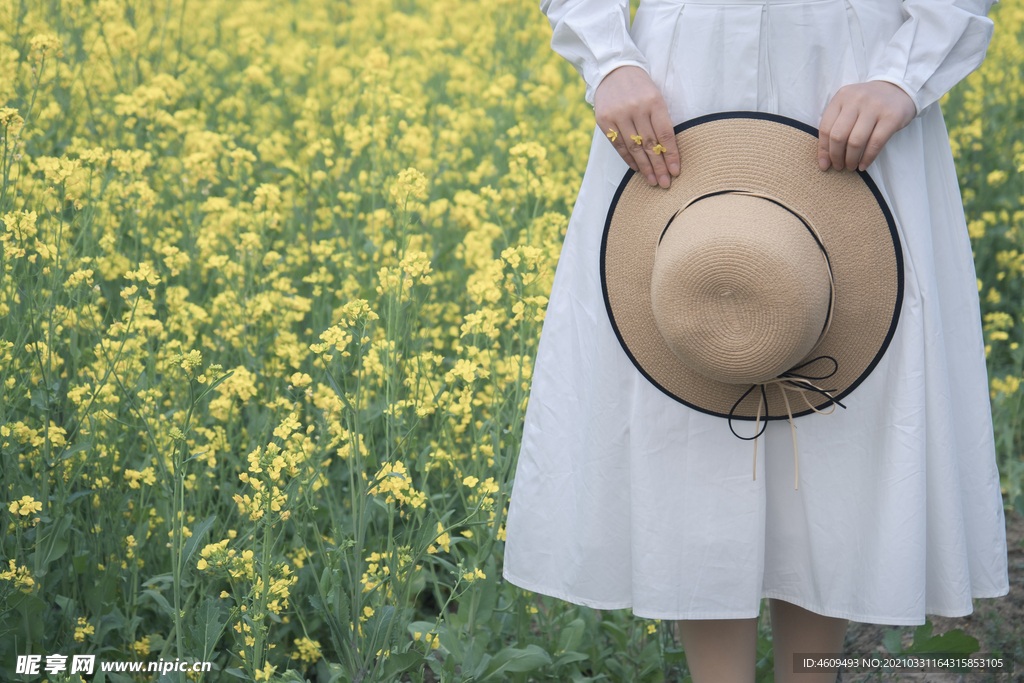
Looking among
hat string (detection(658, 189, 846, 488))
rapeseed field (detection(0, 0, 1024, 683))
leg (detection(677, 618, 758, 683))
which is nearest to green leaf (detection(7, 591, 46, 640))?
rapeseed field (detection(0, 0, 1024, 683))

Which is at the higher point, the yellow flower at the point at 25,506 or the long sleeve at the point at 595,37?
the long sleeve at the point at 595,37

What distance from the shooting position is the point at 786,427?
1.18 metres

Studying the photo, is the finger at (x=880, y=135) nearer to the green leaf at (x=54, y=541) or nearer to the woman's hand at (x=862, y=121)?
the woman's hand at (x=862, y=121)

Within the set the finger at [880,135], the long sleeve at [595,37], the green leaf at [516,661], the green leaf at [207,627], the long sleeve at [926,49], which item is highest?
the long sleeve at [595,37]

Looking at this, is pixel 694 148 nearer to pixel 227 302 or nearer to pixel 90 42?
pixel 227 302

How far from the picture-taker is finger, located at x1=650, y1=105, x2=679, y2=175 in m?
1.12

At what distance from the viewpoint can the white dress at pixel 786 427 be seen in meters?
1.11

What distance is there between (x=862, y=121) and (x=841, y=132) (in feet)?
0.09

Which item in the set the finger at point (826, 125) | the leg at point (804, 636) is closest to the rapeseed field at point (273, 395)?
the leg at point (804, 636)

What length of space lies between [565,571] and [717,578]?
0.22 m

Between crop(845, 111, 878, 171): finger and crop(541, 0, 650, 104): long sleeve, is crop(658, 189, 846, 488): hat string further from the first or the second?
crop(541, 0, 650, 104): long sleeve

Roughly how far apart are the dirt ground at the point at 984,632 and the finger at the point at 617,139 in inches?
43.9

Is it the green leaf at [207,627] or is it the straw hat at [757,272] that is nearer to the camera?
the straw hat at [757,272]

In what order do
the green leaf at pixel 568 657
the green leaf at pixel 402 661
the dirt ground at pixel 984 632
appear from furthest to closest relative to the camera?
the dirt ground at pixel 984 632 < the green leaf at pixel 568 657 < the green leaf at pixel 402 661
